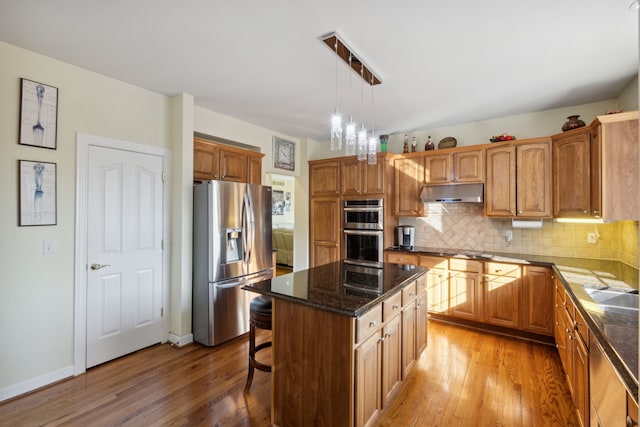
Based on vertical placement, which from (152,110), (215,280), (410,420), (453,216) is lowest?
(410,420)

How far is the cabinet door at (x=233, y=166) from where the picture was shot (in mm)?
3529

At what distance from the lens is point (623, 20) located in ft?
6.17

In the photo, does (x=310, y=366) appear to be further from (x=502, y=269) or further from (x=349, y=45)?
(x=502, y=269)

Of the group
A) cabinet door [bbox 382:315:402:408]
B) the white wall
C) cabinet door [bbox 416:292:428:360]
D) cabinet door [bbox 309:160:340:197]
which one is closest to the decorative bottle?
cabinet door [bbox 309:160:340:197]

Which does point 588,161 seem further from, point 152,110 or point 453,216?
point 152,110

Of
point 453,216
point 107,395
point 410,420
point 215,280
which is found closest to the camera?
point 410,420

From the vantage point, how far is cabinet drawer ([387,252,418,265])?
12.7 ft

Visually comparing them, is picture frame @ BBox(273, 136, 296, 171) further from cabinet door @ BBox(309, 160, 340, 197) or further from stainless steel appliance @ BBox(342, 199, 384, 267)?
stainless steel appliance @ BBox(342, 199, 384, 267)

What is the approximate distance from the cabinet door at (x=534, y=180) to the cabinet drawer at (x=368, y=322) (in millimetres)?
2600

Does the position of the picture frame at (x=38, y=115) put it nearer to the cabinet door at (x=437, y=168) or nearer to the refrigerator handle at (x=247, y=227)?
the refrigerator handle at (x=247, y=227)

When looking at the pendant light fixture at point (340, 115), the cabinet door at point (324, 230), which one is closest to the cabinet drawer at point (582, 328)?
the pendant light fixture at point (340, 115)

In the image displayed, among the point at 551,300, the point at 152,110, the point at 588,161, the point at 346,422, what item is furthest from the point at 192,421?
the point at 588,161

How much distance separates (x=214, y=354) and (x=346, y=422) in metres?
1.81

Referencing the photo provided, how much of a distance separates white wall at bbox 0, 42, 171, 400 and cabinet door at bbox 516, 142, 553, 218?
4296mm
